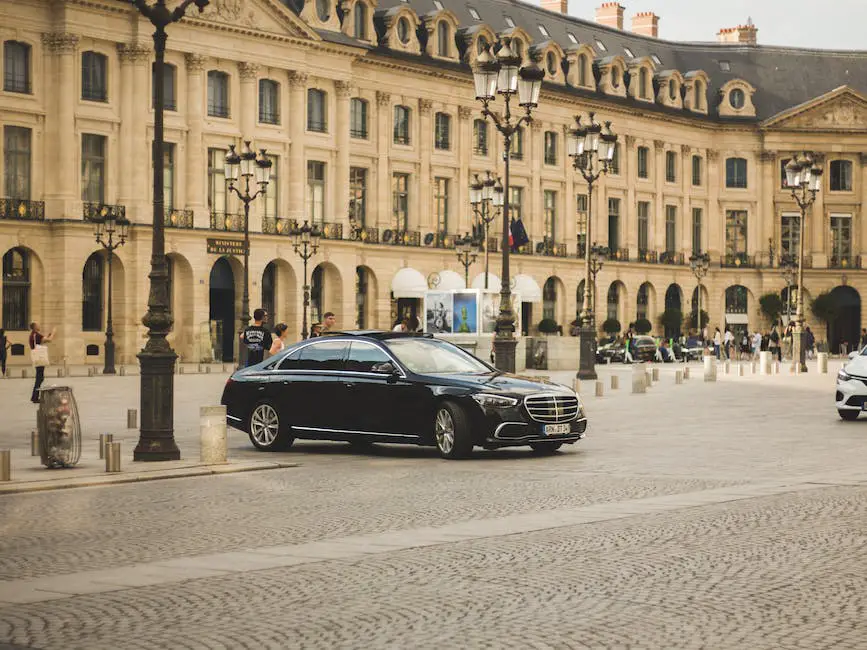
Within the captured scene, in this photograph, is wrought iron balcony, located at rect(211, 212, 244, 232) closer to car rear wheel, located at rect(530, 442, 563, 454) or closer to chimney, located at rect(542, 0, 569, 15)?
chimney, located at rect(542, 0, 569, 15)

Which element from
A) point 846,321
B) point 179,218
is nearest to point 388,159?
point 179,218

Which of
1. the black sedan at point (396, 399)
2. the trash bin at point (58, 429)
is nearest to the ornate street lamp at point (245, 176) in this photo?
the black sedan at point (396, 399)

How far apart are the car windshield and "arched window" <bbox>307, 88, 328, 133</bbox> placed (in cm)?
5046

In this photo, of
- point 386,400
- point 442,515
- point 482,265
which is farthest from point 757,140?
point 442,515

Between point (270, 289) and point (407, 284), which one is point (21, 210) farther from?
point (407, 284)

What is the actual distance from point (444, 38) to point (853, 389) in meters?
54.8

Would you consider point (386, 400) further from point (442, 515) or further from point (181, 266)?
point (181, 266)

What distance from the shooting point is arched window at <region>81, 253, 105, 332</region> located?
2419 inches

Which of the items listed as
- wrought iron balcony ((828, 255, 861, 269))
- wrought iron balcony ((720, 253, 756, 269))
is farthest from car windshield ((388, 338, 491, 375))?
wrought iron balcony ((828, 255, 861, 269))

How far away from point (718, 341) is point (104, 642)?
262ft

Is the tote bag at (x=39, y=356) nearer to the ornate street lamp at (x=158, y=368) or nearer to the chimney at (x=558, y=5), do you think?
the ornate street lamp at (x=158, y=368)

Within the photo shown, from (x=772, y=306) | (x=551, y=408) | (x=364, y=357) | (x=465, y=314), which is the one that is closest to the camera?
(x=551, y=408)

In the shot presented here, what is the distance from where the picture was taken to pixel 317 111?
70.9 meters

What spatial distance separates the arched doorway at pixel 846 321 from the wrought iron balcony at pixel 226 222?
152ft
